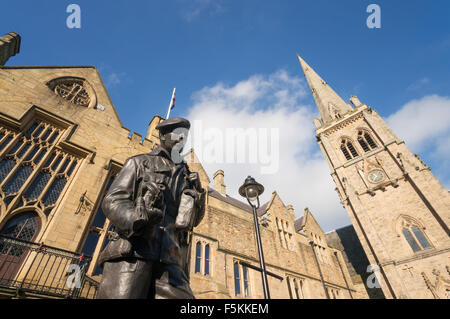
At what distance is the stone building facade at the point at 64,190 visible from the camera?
6334 mm

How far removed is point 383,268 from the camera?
21.2 meters

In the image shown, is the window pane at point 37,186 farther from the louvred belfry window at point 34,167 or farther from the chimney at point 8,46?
the chimney at point 8,46

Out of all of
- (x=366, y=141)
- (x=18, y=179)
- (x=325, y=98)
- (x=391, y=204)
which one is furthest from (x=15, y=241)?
(x=325, y=98)

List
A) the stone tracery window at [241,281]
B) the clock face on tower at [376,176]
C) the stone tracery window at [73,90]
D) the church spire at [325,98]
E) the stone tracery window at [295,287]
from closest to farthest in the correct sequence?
the stone tracery window at [73,90] → the stone tracery window at [241,281] → the stone tracery window at [295,287] → the clock face on tower at [376,176] → the church spire at [325,98]

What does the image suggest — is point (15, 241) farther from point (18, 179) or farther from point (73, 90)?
point (73, 90)

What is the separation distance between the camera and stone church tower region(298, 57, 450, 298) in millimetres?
19703

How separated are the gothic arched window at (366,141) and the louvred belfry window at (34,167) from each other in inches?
1231

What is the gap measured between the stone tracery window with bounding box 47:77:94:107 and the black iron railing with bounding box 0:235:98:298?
21.6 ft

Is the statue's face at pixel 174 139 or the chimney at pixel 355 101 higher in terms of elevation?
the chimney at pixel 355 101

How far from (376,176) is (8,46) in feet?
107

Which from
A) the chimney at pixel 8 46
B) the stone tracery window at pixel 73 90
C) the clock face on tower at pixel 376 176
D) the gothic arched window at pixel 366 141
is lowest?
the stone tracery window at pixel 73 90

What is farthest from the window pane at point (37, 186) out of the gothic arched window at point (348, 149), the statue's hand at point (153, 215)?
the gothic arched window at point (348, 149)
